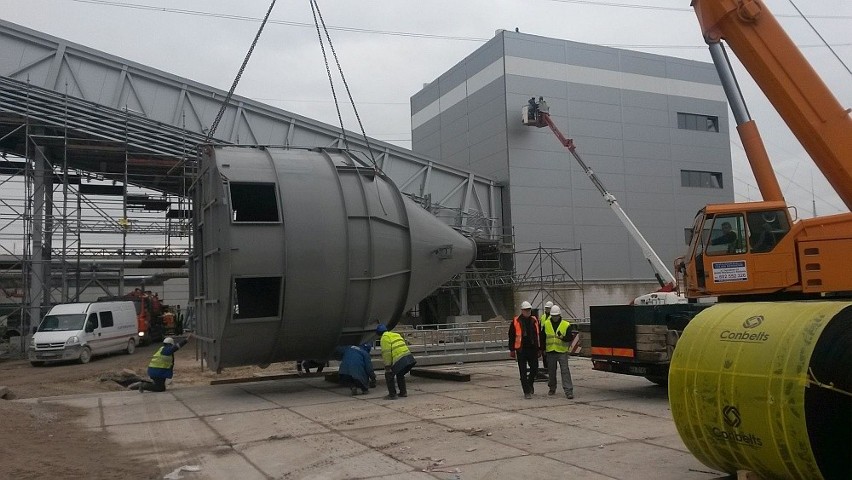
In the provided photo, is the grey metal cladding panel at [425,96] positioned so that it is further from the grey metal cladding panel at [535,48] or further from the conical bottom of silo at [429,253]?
the conical bottom of silo at [429,253]

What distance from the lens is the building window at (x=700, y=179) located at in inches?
1409

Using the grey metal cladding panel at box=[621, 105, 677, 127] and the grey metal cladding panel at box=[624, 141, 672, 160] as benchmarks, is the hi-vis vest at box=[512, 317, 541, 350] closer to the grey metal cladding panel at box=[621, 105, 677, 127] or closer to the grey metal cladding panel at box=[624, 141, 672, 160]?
the grey metal cladding panel at box=[624, 141, 672, 160]

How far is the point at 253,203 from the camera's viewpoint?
1463 centimetres

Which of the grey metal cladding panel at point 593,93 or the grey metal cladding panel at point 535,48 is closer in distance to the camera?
the grey metal cladding panel at point 535,48

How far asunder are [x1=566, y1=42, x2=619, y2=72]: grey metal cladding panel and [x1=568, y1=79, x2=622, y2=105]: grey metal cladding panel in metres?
1.08

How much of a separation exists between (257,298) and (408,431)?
232 inches

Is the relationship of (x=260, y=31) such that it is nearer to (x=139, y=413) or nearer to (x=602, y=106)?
(x=139, y=413)

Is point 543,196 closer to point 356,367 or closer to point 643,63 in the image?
point 643,63

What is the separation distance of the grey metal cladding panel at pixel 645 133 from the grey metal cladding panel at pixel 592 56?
3.11 metres

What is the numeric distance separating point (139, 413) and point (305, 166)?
5625 millimetres

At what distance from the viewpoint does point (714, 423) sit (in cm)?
569

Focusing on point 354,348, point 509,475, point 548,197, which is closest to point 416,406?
point 354,348

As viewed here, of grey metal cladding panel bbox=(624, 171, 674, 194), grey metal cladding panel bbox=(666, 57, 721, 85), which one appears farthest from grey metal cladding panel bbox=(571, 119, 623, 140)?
grey metal cladding panel bbox=(666, 57, 721, 85)

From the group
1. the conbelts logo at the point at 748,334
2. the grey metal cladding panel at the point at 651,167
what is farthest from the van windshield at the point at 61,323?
the grey metal cladding panel at the point at 651,167
